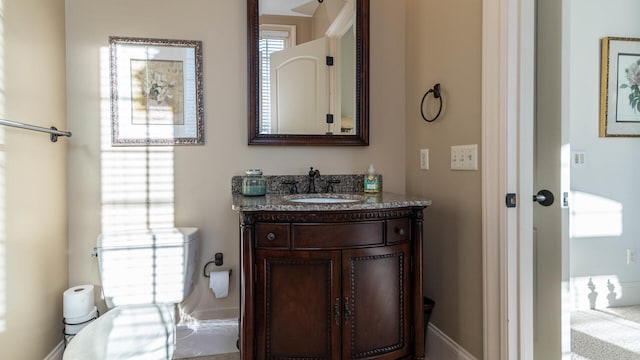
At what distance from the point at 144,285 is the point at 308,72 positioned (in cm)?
141

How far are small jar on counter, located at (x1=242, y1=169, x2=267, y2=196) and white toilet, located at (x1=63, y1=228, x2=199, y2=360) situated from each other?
0.36 m

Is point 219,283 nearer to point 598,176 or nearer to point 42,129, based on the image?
point 42,129

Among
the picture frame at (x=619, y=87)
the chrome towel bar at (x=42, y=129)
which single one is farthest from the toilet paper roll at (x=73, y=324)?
the picture frame at (x=619, y=87)

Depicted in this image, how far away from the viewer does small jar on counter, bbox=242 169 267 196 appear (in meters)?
1.81

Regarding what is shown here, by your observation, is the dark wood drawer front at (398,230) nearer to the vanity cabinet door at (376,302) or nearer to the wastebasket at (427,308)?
the vanity cabinet door at (376,302)

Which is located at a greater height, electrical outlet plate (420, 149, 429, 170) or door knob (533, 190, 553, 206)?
electrical outlet plate (420, 149, 429, 170)

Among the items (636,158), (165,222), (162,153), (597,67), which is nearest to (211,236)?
(165,222)

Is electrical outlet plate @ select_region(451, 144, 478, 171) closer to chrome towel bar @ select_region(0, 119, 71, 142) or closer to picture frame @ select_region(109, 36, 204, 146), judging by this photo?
picture frame @ select_region(109, 36, 204, 146)

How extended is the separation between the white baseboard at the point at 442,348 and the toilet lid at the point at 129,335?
131 cm

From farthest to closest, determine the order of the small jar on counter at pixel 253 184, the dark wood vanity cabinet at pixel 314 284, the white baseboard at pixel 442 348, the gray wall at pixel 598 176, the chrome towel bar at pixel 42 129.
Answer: the gray wall at pixel 598 176
the small jar on counter at pixel 253 184
the white baseboard at pixel 442 348
the dark wood vanity cabinet at pixel 314 284
the chrome towel bar at pixel 42 129

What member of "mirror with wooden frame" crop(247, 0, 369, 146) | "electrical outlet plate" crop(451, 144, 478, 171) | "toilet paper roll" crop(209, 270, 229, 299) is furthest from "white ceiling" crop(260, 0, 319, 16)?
"toilet paper roll" crop(209, 270, 229, 299)

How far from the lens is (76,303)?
1.68 metres

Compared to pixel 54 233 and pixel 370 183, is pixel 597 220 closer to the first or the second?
pixel 370 183

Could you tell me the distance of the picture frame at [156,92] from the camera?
6.21 ft
